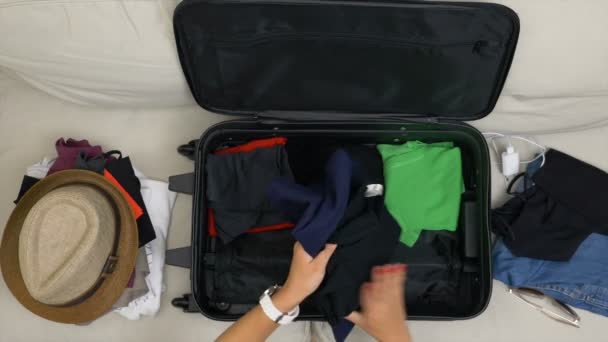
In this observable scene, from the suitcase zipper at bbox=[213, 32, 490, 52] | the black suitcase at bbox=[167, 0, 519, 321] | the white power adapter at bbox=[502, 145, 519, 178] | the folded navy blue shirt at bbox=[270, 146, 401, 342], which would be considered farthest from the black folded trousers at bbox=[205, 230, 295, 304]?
the white power adapter at bbox=[502, 145, 519, 178]

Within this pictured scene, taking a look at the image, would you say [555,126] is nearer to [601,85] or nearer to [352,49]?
[601,85]

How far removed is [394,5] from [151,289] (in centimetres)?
70

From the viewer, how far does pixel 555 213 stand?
2.85 feet

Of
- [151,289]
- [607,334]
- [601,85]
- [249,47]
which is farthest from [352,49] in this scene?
[607,334]

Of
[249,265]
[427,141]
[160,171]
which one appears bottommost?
[249,265]

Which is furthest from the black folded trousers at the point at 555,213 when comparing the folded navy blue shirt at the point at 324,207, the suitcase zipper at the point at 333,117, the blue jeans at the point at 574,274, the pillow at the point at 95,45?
the pillow at the point at 95,45

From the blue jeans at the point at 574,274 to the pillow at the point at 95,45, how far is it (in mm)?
750

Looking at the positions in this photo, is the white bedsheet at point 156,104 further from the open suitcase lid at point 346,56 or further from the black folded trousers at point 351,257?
the black folded trousers at point 351,257

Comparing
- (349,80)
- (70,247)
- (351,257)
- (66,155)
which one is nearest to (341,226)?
(351,257)

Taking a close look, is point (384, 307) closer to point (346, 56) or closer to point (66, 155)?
point (346, 56)

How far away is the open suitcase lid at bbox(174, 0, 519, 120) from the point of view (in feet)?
2.29

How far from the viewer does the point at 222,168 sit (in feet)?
2.81

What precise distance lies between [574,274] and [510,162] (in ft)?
0.81

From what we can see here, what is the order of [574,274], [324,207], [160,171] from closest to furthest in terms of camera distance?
[324,207], [574,274], [160,171]
